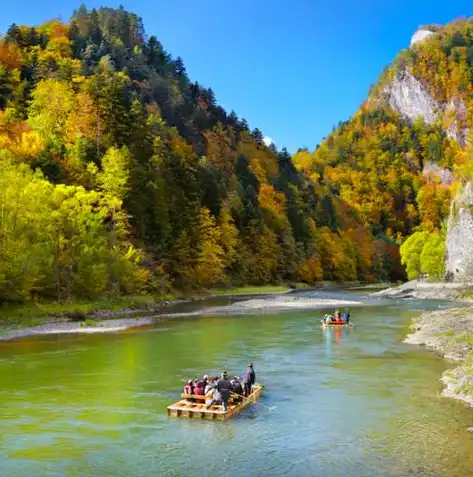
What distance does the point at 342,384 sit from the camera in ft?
108

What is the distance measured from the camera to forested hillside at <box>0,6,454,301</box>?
68000 mm

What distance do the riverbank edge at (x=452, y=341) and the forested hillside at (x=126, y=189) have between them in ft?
125

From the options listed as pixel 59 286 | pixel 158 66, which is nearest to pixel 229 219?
pixel 59 286

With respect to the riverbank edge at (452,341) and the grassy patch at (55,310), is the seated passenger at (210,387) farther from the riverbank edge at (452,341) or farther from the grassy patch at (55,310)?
the grassy patch at (55,310)

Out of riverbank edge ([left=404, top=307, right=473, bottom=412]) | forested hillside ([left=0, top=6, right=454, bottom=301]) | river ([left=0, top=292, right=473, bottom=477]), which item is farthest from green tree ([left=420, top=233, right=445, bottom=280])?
river ([left=0, top=292, right=473, bottom=477])

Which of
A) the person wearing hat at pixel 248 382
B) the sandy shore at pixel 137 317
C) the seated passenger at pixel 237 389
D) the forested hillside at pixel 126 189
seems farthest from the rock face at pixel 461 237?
the seated passenger at pixel 237 389

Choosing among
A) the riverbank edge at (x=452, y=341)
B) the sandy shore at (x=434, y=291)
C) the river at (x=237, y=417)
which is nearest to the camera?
the river at (x=237, y=417)

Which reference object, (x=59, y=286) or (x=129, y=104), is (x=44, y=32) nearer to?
(x=129, y=104)

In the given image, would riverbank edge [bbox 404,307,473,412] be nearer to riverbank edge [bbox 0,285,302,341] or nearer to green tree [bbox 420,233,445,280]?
riverbank edge [bbox 0,285,302,341]

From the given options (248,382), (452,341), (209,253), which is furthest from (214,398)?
(209,253)

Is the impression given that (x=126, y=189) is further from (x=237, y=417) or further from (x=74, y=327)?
(x=237, y=417)

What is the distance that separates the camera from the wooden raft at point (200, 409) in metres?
26.1

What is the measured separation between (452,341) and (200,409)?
1010 inches

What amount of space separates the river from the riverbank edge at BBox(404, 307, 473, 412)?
3.30 feet
